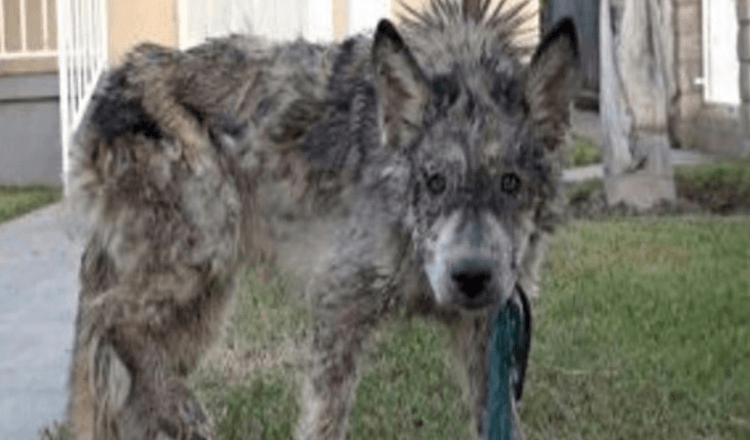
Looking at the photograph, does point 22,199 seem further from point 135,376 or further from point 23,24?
point 135,376

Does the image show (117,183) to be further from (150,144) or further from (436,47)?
(436,47)

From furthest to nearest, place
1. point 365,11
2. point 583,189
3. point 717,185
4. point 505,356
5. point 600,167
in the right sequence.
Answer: point 365,11 < point 600,167 < point 717,185 < point 583,189 < point 505,356

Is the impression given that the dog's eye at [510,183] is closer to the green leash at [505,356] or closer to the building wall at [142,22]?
the green leash at [505,356]

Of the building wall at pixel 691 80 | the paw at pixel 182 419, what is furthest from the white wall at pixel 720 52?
the paw at pixel 182 419

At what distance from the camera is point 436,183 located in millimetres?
4879

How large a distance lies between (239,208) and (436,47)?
2.82 feet

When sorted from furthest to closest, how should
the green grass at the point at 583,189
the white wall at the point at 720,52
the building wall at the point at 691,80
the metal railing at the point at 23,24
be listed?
the building wall at the point at 691,80 → the white wall at the point at 720,52 → the metal railing at the point at 23,24 → the green grass at the point at 583,189

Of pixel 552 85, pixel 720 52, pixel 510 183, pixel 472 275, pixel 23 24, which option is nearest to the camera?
pixel 472 275

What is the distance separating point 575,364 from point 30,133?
8812 mm

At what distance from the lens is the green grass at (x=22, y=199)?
12.7 meters

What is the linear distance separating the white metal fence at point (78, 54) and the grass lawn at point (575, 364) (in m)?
5.25

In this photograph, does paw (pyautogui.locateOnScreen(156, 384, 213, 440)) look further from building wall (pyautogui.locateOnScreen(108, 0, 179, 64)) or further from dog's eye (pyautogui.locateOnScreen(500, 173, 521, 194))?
building wall (pyautogui.locateOnScreen(108, 0, 179, 64))

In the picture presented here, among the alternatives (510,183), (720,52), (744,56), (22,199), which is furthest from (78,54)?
(510,183)

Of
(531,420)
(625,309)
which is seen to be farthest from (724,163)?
(531,420)
